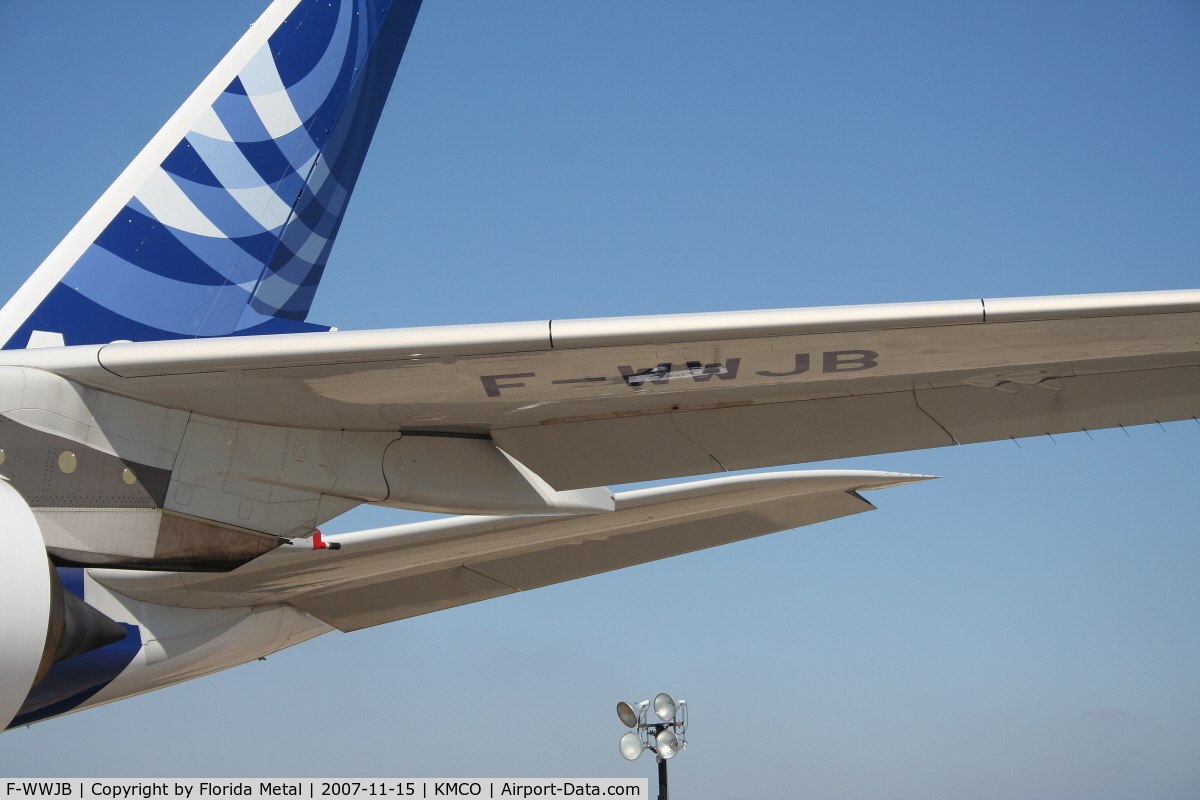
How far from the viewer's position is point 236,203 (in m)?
8.13

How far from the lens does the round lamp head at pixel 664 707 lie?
10.9 m

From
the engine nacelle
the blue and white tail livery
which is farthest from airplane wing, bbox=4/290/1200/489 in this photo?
the blue and white tail livery

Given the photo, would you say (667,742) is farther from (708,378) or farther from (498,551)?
(708,378)

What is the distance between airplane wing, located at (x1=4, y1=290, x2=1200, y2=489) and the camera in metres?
4.16

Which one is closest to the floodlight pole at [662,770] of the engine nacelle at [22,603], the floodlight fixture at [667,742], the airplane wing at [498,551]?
the floodlight fixture at [667,742]

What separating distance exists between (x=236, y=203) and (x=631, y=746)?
7.07m

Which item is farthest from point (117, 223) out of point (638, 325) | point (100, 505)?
point (638, 325)

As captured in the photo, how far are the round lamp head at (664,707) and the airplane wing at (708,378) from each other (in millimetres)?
5954

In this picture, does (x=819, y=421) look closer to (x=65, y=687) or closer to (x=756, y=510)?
(x=756, y=510)

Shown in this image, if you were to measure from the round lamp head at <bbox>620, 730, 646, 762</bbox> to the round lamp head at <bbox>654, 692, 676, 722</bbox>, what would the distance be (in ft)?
1.22

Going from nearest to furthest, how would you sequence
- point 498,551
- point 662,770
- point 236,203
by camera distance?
point 498,551, point 236,203, point 662,770

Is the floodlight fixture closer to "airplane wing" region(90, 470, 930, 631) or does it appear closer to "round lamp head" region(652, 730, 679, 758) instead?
"round lamp head" region(652, 730, 679, 758)

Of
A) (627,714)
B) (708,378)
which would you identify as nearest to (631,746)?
(627,714)

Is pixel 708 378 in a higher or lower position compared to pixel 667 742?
higher
